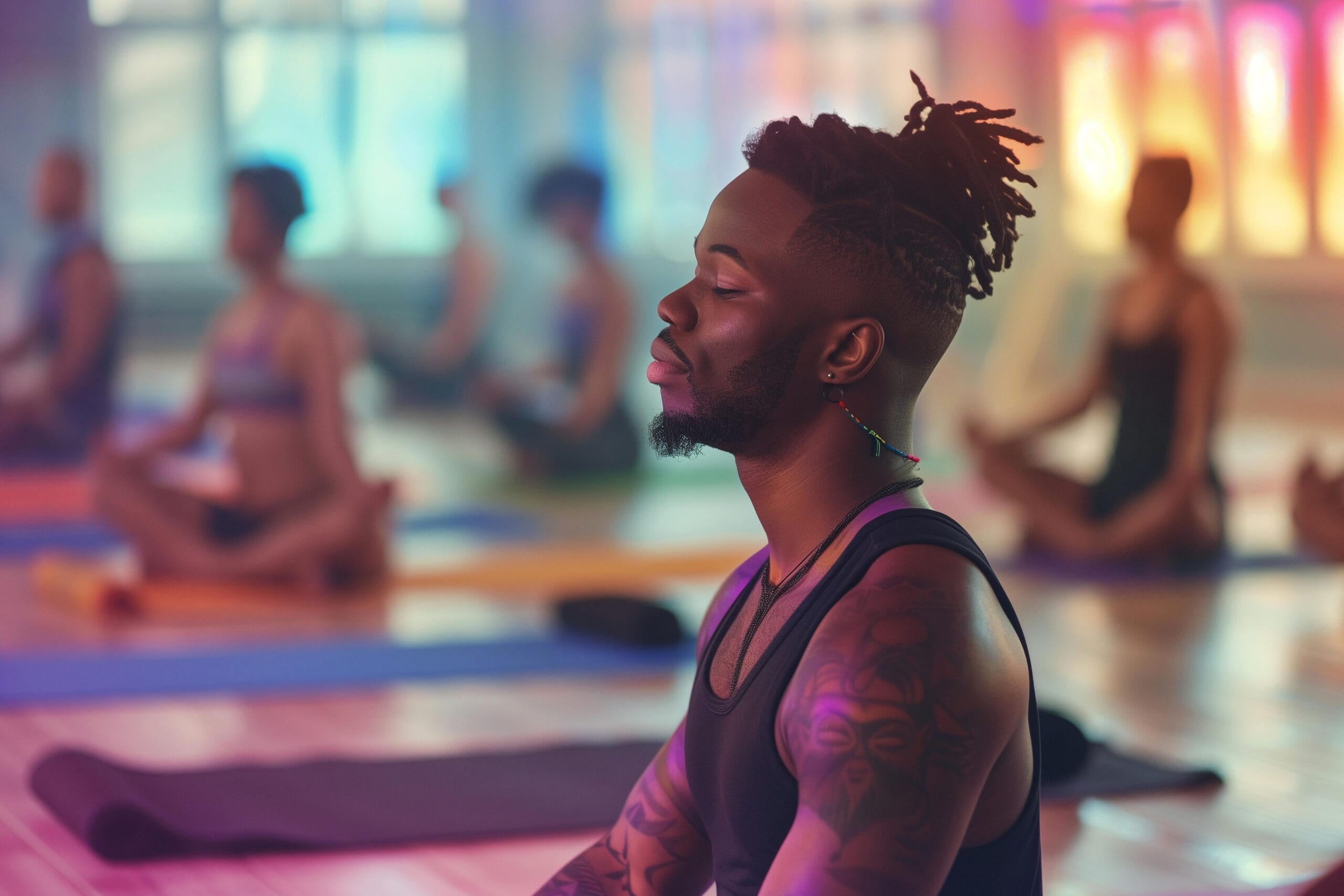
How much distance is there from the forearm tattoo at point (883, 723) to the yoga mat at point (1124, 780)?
1.56 meters

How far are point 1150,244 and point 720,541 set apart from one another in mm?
1569

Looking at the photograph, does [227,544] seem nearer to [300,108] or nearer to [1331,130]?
[300,108]

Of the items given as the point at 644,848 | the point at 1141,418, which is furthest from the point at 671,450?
the point at 1141,418

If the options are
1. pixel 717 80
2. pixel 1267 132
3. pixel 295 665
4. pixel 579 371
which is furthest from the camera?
pixel 1267 132

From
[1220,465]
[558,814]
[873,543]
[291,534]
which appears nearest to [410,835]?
[558,814]

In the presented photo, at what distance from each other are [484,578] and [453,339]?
359 centimetres

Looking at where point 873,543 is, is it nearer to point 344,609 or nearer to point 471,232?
point 344,609

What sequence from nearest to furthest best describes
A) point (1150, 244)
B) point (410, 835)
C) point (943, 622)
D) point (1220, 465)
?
point (943, 622)
point (410, 835)
point (1150, 244)
point (1220, 465)

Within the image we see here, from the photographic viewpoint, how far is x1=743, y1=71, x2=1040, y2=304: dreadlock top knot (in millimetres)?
1218

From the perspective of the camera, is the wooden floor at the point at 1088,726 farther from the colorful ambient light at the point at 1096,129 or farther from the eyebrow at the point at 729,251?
the colorful ambient light at the point at 1096,129

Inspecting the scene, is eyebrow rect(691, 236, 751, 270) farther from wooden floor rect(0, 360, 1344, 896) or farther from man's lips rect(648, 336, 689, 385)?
wooden floor rect(0, 360, 1344, 896)

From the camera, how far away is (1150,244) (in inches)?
182

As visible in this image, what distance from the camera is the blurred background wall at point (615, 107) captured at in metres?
7.07

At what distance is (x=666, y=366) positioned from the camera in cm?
126
